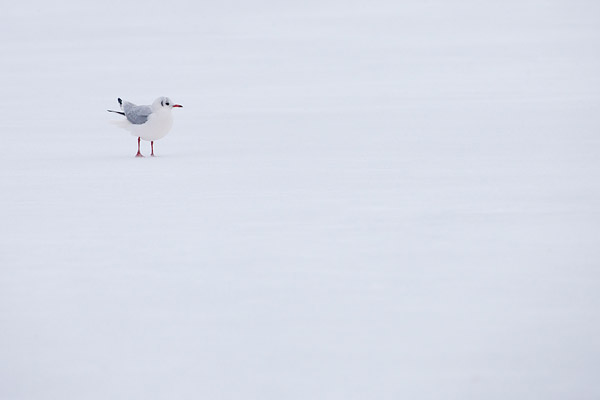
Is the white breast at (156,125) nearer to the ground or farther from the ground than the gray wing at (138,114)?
nearer to the ground

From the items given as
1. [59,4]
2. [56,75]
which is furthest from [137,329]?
[59,4]

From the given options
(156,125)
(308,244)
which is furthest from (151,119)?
(308,244)

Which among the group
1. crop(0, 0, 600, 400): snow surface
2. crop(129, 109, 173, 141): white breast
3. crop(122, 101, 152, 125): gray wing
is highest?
crop(122, 101, 152, 125): gray wing

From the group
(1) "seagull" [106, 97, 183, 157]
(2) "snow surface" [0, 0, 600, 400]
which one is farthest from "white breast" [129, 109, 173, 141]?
(2) "snow surface" [0, 0, 600, 400]

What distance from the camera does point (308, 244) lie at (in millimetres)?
6438

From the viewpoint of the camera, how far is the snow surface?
446 centimetres

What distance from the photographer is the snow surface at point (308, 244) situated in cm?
446

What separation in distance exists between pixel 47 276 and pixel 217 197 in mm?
2391

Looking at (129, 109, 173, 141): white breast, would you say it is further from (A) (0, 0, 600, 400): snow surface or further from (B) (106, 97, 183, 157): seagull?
(A) (0, 0, 600, 400): snow surface

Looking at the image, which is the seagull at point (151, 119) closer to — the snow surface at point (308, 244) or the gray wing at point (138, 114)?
the gray wing at point (138, 114)

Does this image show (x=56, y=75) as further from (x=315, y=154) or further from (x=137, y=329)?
(x=137, y=329)

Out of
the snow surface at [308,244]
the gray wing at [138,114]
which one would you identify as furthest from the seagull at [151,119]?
the snow surface at [308,244]

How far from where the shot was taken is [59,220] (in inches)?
286

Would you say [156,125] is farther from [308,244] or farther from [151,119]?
[308,244]
